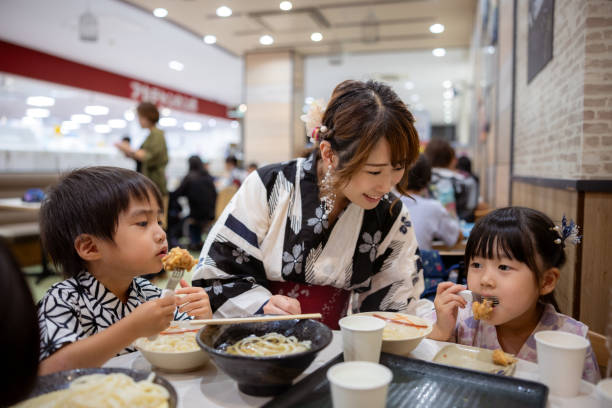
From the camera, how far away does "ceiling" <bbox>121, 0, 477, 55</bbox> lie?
6969 mm

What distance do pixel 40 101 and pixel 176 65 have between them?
194 inches

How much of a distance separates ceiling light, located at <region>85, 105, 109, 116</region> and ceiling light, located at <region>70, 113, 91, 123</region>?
0.66m

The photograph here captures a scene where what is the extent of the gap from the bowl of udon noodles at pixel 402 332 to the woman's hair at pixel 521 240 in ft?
1.16

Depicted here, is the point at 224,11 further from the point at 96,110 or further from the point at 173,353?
the point at 96,110

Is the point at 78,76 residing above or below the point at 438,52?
below

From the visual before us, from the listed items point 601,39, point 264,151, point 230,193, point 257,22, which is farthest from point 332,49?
point 601,39

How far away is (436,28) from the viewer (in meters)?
8.25

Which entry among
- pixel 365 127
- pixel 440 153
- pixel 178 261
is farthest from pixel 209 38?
pixel 178 261

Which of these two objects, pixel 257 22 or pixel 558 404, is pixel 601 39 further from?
pixel 257 22

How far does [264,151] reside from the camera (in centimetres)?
1042

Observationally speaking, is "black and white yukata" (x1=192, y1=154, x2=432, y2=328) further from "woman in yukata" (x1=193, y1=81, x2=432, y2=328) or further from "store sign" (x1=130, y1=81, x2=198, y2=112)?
"store sign" (x1=130, y1=81, x2=198, y2=112)

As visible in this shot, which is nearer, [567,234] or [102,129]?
[567,234]

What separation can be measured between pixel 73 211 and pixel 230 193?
18.4 feet

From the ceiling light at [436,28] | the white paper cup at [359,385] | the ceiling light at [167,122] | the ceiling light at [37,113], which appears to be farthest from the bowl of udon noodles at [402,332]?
the ceiling light at [167,122]
